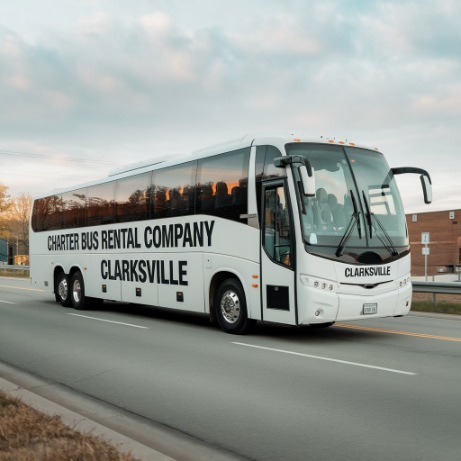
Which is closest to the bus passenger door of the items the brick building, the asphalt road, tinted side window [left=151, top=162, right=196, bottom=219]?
the asphalt road

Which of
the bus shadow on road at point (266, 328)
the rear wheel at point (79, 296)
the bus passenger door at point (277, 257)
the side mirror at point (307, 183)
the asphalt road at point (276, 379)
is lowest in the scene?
the bus shadow on road at point (266, 328)

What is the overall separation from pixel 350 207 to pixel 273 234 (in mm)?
1328

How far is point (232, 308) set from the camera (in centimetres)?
1088

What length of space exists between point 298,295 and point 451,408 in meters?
3.78

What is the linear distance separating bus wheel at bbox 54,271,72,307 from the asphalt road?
4298mm

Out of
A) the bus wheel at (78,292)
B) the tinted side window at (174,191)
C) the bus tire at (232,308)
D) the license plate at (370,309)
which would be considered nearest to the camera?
the license plate at (370,309)

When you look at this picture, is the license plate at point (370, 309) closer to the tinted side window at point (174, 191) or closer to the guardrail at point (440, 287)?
the tinted side window at point (174, 191)

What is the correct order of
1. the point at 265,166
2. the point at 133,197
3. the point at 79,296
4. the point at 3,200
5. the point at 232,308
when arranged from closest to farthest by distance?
the point at 265,166, the point at 232,308, the point at 133,197, the point at 79,296, the point at 3,200

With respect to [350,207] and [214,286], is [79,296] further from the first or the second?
[350,207]

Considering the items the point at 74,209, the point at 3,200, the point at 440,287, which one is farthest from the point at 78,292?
the point at 3,200

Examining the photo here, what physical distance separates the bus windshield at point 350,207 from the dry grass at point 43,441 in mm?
5370

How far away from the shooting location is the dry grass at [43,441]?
13.5 ft

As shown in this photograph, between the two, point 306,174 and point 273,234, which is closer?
point 306,174

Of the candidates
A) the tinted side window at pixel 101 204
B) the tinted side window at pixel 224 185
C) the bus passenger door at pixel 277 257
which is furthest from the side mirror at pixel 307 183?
the tinted side window at pixel 101 204
